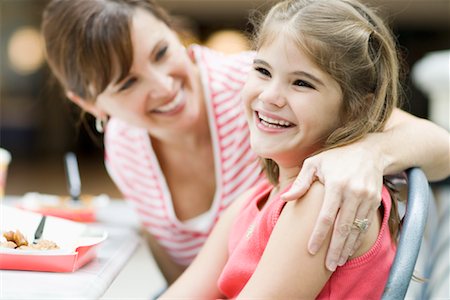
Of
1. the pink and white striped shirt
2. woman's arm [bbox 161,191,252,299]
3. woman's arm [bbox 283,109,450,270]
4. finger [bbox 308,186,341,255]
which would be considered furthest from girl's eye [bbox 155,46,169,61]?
finger [bbox 308,186,341,255]

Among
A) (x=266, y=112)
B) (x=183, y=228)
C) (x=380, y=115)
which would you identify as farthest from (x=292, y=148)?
(x=183, y=228)

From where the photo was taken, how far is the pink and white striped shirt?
1.88 m

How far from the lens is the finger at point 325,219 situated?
1024 millimetres

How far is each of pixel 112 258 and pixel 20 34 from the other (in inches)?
336

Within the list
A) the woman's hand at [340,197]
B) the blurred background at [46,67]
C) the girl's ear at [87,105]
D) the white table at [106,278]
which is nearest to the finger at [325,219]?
the woman's hand at [340,197]

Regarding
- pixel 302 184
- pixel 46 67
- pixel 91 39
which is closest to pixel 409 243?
pixel 302 184

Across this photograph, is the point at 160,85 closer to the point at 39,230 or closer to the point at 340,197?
the point at 39,230

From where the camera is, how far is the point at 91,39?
163 cm

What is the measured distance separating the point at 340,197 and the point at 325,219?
4cm

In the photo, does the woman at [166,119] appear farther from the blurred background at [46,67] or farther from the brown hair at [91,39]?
the blurred background at [46,67]

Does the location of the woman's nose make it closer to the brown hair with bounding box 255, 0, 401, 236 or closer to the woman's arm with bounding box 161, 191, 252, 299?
the woman's arm with bounding box 161, 191, 252, 299

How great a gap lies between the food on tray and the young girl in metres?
0.35

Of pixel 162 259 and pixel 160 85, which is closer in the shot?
pixel 160 85

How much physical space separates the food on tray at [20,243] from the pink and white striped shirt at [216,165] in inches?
24.9
